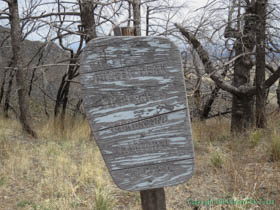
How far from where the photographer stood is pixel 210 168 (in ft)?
14.2

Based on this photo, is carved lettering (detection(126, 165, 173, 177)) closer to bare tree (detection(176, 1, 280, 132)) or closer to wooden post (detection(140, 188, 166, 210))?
wooden post (detection(140, 188, 166, 210))

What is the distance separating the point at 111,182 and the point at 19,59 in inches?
182

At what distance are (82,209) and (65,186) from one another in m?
0.55

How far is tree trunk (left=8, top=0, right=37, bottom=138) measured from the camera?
274 inches

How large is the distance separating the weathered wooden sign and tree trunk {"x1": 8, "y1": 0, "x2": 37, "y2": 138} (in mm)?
6034

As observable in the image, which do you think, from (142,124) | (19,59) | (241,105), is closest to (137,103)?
(142,124)

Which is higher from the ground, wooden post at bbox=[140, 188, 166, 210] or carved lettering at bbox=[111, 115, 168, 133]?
carved lettering at bbox=[111, 115, 168, 133]

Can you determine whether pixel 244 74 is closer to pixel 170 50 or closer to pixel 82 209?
pixel 82 209

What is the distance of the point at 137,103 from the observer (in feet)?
5.14

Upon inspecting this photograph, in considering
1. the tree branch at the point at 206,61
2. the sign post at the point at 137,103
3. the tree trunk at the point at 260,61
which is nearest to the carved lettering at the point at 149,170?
the sign post at the point at 137,103

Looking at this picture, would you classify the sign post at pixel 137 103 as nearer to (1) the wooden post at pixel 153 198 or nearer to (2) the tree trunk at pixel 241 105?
(1) the wooden post at pixel 153 198

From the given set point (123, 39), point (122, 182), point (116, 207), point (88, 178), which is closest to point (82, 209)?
point (116, 207)

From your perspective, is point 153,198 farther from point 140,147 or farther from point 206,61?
point 206,61

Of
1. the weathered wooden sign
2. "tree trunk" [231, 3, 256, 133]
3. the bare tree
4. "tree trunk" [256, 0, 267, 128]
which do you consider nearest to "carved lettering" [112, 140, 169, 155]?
the weathered wooden sign
